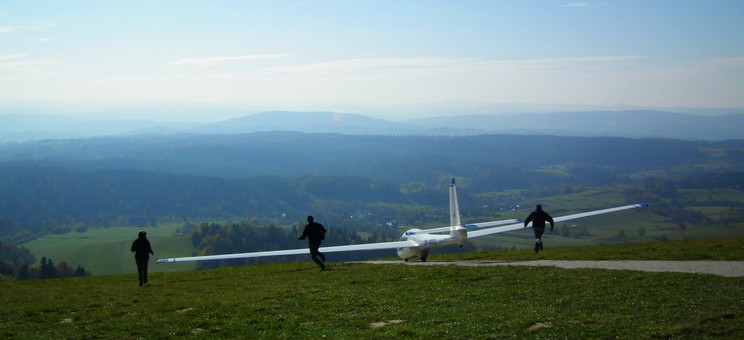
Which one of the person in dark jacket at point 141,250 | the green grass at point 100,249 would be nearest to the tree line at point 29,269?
the green grass at point 100,249

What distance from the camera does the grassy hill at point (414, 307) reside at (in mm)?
10547

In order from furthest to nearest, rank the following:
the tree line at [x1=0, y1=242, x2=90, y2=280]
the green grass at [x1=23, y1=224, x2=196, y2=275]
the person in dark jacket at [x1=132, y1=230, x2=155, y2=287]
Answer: the green grass at [x1=23, y1=224, x2=196, y2=275]
the tree line at [x1=0, y1=242, x2=90, y2=280]
the person in dark jacket at [x1=132, y1=230, x2=155, y2=287]

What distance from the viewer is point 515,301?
13.4m

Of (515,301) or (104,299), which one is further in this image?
(104,299)

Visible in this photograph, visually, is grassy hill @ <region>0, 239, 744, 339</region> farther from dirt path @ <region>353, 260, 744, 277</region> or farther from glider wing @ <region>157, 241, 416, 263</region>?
glider wing @ <region>157, 241, 416, 263</region>

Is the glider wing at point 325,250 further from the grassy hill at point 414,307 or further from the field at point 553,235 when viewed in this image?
the field at point 553,235

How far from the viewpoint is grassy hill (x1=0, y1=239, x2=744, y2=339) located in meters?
10.5

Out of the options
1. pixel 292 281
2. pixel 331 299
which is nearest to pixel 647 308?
pixel 331 299

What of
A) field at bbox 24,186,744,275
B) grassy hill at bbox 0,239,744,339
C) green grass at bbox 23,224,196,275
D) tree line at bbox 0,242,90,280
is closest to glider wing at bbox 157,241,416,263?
grassy hill at bbox 0,239,744,339

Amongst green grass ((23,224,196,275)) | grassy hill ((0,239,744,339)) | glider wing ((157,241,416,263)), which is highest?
grassy hill ((0,239,744,339))

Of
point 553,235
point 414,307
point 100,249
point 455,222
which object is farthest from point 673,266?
point 100,249

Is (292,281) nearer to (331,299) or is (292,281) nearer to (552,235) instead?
(331,299)

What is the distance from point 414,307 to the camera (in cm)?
1346

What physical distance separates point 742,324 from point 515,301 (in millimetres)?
4774
